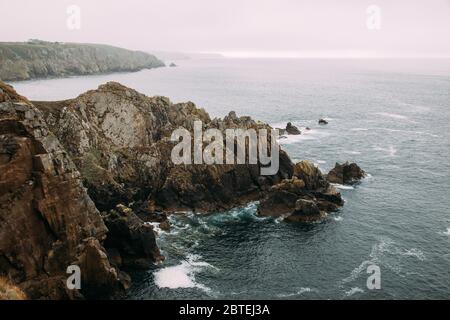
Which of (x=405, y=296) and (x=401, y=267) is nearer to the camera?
(x=405, y=296)

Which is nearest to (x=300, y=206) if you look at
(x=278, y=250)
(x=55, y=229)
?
(x=278, y=250)

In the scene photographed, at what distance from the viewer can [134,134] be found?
88.5 meters

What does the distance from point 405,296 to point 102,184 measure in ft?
166

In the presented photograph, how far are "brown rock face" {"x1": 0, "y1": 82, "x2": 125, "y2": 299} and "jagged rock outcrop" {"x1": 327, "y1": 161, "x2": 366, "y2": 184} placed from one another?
58287 millimetres

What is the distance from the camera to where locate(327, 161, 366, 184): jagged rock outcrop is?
96562 millimetres

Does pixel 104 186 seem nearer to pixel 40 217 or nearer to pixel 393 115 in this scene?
pixel 40 217

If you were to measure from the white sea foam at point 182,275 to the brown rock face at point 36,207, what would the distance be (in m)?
6.98

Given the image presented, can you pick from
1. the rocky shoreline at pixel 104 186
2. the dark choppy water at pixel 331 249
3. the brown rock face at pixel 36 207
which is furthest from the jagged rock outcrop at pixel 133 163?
the brown rock face at pixel 36 207

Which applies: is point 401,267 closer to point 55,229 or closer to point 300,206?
point 300,206

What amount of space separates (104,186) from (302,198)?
36.1 metres
